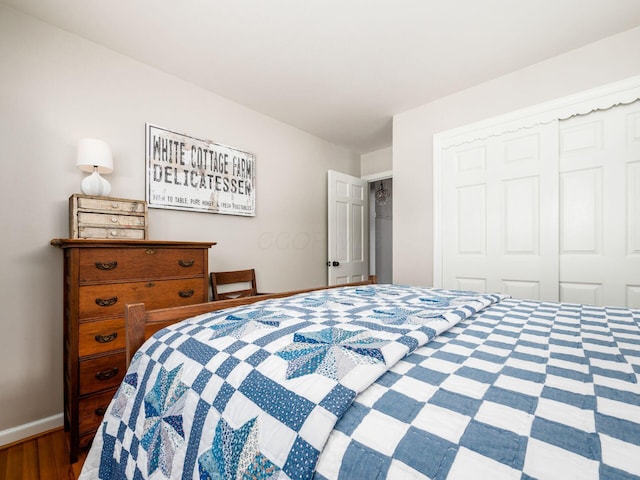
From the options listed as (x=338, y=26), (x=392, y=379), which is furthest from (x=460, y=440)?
(x=338, y=26)

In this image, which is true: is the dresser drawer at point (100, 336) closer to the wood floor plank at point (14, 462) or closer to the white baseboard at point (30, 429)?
the wood floor plank at point (14, 462)

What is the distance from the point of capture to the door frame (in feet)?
6.82

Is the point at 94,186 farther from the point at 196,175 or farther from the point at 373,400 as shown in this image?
the point at 373,400

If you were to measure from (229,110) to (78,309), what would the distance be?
7.00 ft

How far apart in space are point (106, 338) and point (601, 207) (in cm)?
338

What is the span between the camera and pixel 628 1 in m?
1.77

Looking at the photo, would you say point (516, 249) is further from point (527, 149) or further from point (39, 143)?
point (39, 143)

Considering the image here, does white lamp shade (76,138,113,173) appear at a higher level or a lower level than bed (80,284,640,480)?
higher

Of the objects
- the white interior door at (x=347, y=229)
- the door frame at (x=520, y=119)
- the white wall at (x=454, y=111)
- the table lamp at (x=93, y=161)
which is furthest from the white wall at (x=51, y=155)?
the door frame at (x=520, y=119)

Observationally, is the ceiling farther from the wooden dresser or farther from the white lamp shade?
the wooden dresser

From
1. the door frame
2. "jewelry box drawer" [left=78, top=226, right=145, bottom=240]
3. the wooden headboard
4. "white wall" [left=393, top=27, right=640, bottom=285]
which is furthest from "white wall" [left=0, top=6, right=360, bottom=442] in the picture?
the door frame

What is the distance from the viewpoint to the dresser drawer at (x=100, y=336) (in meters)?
1.59

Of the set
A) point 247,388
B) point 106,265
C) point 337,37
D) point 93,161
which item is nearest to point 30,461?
point 106,265

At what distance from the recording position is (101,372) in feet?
5.41
